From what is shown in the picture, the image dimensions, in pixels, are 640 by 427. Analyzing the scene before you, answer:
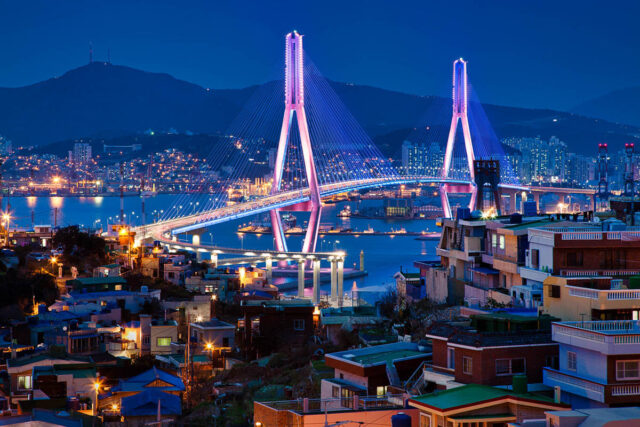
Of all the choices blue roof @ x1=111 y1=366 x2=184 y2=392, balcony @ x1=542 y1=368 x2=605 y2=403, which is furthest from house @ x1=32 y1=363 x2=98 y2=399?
balcony @ x1=542 y1=368 x2=605 y2=403

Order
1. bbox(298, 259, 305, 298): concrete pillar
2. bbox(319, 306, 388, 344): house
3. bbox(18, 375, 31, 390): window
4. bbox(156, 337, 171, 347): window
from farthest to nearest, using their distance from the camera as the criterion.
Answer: bbox(298, 259, 305, 298): concrete pillar
bbox(156, 337, 171, 347): window
bbox(319, 306, 388, 344): house
bbox(18, 375, 31, 390): window

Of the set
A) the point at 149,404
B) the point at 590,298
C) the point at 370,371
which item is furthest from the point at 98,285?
the point at 590,298

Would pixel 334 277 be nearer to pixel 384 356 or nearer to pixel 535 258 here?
pixel 535 258

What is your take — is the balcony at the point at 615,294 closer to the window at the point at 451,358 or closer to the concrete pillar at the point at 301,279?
the window at the point at 451,358

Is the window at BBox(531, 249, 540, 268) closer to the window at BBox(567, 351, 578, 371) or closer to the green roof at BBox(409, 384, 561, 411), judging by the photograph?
the window at BBox(567, 351, 578, 371)

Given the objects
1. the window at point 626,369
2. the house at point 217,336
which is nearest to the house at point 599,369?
the window at point 626,369

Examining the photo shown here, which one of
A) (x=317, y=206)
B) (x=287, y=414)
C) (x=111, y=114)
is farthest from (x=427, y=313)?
(x=111, y=114)
